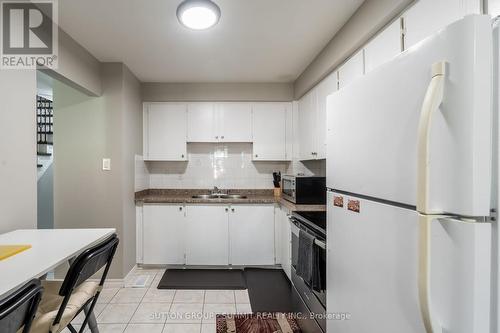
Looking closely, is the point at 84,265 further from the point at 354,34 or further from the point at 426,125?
the point at 354,34

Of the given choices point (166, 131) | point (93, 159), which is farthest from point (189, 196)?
point (93, 159)

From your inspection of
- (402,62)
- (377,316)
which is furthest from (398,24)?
(377,316)

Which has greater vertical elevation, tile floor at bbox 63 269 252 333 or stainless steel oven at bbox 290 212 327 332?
stainless steel oven at bbox 290 212 327 332

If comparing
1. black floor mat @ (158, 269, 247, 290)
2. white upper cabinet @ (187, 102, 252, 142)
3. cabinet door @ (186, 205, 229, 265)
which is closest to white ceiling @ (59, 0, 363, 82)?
white upper cabinet @ (187, 102, 252, 142)

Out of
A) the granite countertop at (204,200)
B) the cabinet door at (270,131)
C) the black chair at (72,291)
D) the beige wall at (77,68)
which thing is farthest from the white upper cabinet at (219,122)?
the black chair at (72,291)

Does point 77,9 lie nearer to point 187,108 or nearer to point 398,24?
point 187,108

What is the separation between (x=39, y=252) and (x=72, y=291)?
239 millimetres

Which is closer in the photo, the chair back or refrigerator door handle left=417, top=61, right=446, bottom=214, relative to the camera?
refrigerator door handle left=417, top=61, right=446, bottom=214

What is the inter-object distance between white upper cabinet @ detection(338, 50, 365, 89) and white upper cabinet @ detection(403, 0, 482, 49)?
45 cm

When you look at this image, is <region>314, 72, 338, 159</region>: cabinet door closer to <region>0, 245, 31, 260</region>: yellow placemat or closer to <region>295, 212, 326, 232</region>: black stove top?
<region>295, 212, 326, 232</region>: black stove top

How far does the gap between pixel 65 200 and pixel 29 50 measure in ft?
5.11

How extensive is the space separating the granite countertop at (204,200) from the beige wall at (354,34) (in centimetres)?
134

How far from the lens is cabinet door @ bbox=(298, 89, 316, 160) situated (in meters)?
2.85

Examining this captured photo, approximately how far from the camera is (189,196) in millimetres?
3559
